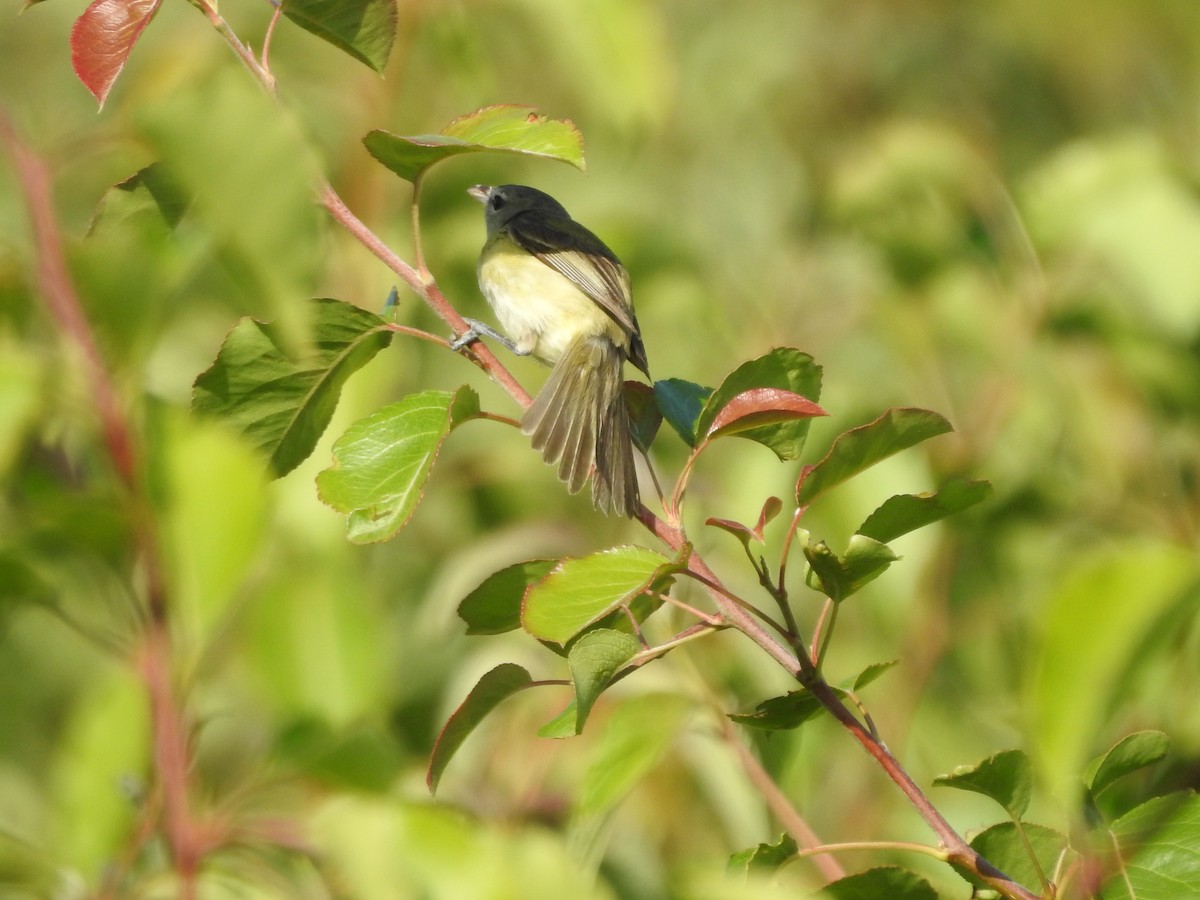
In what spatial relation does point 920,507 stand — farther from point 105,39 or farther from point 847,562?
point 105,39

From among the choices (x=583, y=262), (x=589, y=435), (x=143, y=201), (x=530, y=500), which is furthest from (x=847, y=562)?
(x=530, y=500)

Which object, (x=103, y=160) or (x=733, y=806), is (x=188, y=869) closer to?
(x=733, y=806)

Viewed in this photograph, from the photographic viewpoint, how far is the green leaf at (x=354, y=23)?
5.18 ft

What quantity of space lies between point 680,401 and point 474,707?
1.63 ft

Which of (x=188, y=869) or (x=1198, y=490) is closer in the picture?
(x=188, y=869)

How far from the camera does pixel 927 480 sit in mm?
2936

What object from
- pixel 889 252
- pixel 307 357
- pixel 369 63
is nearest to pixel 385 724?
pixel 307 357

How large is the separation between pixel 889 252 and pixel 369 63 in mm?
2043

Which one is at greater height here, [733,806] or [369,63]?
[369,63]

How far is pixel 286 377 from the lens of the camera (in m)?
1.61

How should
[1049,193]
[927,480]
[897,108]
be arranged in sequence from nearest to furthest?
1. [927,480]
2. [1049,193]
3. [897,108]

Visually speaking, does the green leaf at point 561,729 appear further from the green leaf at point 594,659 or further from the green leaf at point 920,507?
the green leaf at point 920,507

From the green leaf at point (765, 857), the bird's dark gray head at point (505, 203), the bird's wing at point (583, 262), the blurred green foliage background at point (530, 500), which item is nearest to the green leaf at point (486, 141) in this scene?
the blurred green foliage background at point (530, 500)

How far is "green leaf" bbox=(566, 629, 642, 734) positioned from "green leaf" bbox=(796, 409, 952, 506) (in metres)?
0.27
